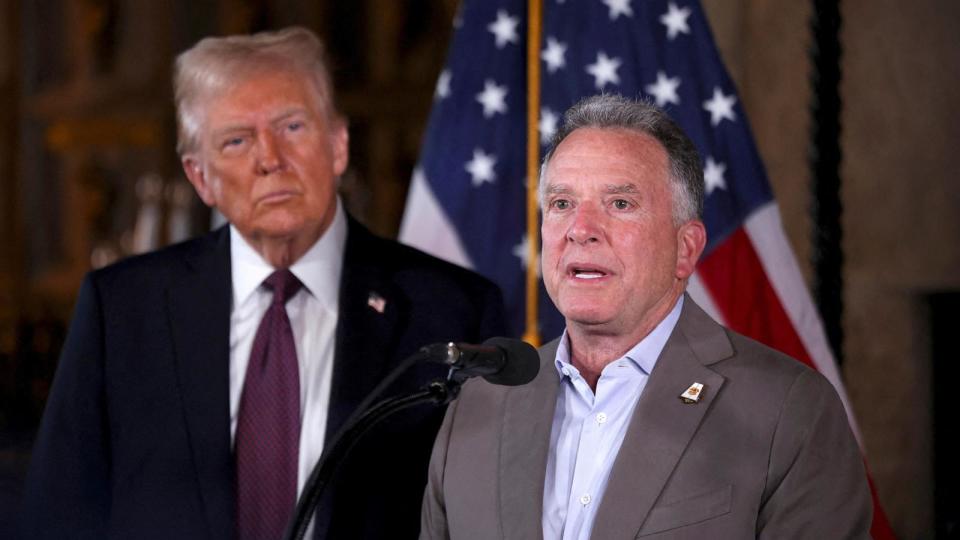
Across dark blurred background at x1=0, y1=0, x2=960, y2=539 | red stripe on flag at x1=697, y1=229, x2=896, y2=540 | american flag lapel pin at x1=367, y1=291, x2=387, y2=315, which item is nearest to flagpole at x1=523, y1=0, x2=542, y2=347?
red stripe on flag at x1=697, y1=229, x2=896, y2=540

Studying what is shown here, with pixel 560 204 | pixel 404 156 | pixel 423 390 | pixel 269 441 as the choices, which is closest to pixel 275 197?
pixel 269 441

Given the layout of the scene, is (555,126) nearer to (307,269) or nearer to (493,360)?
(307,269)

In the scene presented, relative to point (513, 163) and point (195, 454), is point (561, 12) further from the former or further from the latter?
point (195, 454)

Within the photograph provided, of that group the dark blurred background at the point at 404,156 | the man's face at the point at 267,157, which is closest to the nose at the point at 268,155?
the man's face at the point at 267,157

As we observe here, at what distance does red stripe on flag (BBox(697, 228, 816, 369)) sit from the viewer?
9.78 feet

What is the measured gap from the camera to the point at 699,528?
1812 millimetres

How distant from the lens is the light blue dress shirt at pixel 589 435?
6.28ft

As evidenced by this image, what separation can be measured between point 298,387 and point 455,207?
3.21 ft

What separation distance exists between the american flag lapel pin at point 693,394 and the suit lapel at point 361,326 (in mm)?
728

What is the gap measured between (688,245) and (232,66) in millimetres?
1010

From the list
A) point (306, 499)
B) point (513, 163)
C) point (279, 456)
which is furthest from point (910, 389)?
point (306, 499)

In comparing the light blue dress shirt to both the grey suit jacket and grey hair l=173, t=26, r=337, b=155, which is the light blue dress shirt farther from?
grey hair l=173, t=26, r=337, b=155

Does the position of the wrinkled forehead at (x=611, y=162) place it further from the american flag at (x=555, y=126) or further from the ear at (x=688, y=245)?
the american flag at (x=555, y=126)

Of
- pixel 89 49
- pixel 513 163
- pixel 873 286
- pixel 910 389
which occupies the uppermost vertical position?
pixel 89 49
